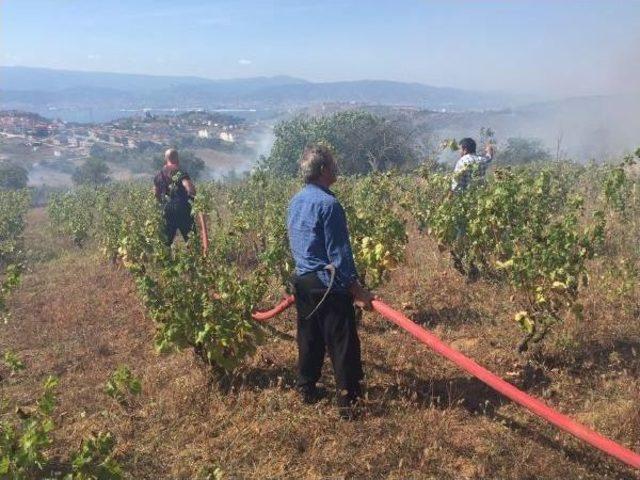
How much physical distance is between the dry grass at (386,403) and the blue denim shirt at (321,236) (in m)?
0.95

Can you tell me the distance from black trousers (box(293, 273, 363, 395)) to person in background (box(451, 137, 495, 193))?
3.02 meters

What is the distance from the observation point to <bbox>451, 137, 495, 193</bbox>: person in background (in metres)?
5.84

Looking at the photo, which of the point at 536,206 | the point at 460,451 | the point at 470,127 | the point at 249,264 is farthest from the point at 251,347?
the point at 470,127

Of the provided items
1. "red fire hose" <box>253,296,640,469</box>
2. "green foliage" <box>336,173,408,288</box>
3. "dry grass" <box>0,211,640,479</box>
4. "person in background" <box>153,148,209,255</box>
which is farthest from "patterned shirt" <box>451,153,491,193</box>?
"person in background" <box>153,148,209,255</box>

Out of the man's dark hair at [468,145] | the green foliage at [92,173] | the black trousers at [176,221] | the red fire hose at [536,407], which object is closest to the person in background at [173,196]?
the black trousers at [176,221]

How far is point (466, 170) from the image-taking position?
593 centimetres

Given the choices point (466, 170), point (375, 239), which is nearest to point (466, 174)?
point (466, 170)

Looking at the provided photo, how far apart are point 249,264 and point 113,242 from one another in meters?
2.20

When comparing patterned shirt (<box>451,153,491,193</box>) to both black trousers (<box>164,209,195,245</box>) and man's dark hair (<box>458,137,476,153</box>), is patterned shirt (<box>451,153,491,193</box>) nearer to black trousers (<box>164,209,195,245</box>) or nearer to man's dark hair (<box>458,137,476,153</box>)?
man's dark hair (<box>458,137,476,153</box>)

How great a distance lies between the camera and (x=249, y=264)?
305 inches

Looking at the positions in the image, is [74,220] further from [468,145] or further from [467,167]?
[467,167]

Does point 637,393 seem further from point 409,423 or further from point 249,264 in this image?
point 249,264

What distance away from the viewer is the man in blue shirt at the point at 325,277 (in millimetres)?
3191

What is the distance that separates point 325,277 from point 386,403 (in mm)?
983
